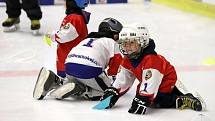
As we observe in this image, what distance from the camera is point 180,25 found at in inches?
198

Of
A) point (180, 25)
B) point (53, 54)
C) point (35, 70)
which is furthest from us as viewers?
point (180, 25)

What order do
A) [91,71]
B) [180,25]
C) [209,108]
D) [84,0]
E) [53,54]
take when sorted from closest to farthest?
[209,108] < [91,71] < [84,0] < [53,54] < [180,25]

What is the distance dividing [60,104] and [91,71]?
22 centimetres

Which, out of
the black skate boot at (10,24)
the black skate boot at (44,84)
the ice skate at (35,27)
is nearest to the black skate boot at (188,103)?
the black skate boot at (44,84)

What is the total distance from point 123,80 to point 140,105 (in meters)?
0.22

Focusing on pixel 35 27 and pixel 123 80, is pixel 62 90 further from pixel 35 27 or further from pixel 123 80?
pixel 35 27

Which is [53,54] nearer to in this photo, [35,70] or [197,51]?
[35,70]

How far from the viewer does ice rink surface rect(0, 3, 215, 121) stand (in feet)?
6.93

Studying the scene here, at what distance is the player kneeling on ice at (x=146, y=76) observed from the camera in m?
2.08

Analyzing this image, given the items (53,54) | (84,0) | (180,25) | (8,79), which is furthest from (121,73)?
(180,25)

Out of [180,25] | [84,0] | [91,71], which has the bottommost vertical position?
[180,25]

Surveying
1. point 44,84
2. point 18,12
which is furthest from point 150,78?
point 18,12

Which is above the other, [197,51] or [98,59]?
[98,59]

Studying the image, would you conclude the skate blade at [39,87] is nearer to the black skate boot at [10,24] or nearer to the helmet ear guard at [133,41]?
the helmet ear guard at [133,41]
